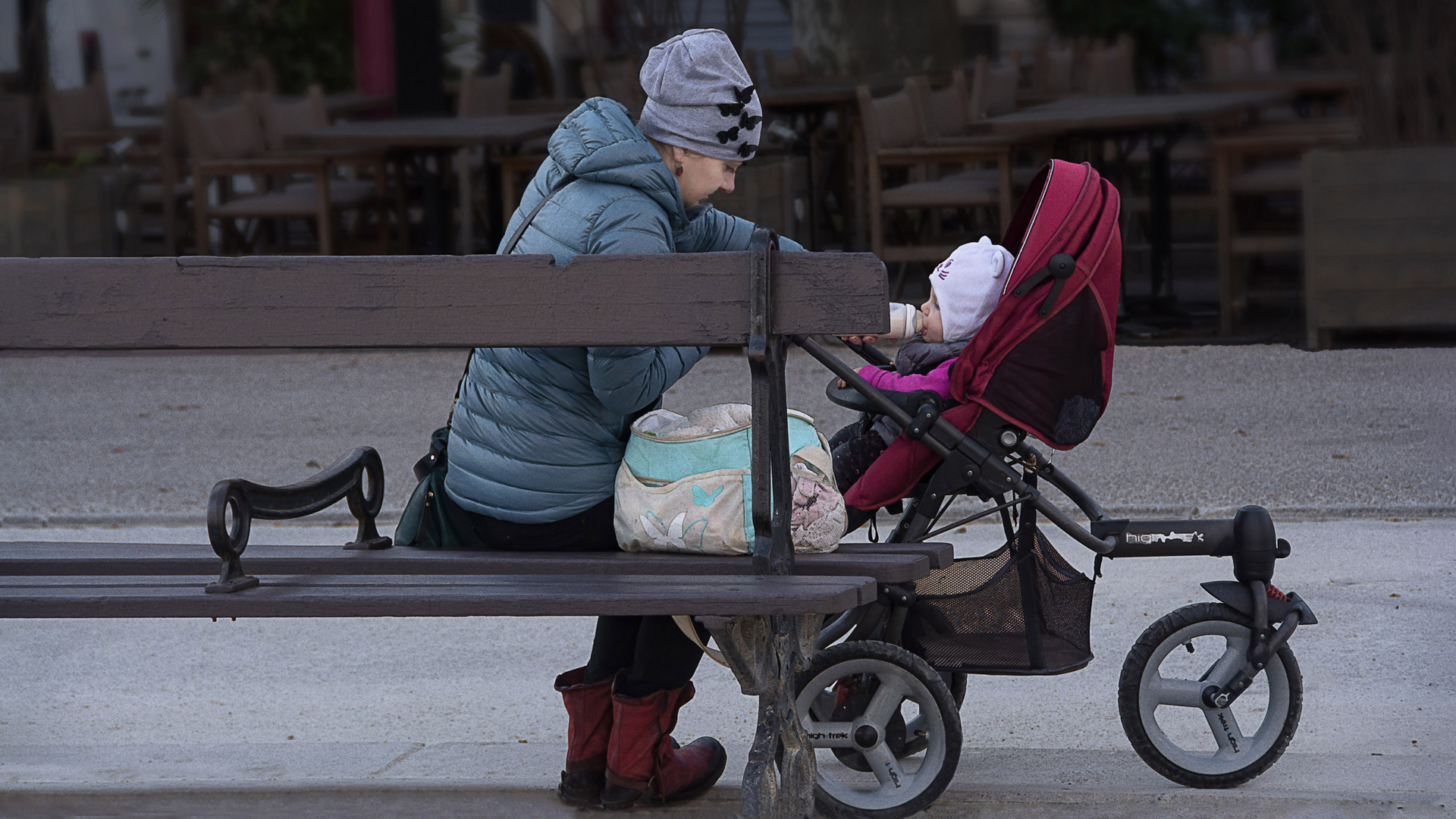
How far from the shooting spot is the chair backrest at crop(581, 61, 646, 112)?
9930 millimetres

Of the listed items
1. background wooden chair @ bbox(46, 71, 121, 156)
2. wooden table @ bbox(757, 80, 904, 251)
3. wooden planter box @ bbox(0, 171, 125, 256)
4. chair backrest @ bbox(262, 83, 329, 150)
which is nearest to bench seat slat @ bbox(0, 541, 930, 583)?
wooden planter box @ bbox(0, 171, 125, 256)

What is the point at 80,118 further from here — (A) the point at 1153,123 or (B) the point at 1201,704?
(B) the point at 1201,704

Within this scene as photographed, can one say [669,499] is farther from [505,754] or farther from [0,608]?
[0,608]

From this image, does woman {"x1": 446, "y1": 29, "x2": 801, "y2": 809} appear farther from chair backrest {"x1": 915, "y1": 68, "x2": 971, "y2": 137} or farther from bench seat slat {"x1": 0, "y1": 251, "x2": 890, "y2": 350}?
chair backrest {"x1": 915, "y1": 68, "x2": 971, "y2": 137}

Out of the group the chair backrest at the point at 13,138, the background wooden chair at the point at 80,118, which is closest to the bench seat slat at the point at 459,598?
the chair backrest at the point at 13,138

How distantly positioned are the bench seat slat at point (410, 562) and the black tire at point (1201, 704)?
0.50 m

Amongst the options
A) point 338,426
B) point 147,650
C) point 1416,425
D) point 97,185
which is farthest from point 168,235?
point 1416,425

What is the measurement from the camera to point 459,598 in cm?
307

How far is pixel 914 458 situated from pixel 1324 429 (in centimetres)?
394

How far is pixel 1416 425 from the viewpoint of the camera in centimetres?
696

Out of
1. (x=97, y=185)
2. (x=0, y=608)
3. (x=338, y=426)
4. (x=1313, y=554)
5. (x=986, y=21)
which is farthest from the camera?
(x=986, y=21)

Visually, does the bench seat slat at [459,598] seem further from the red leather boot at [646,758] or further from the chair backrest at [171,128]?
the chair backrest at [171,128]

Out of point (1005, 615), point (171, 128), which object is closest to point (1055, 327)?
point (1005, 615)

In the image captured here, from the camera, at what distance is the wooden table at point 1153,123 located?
8.91 metres
